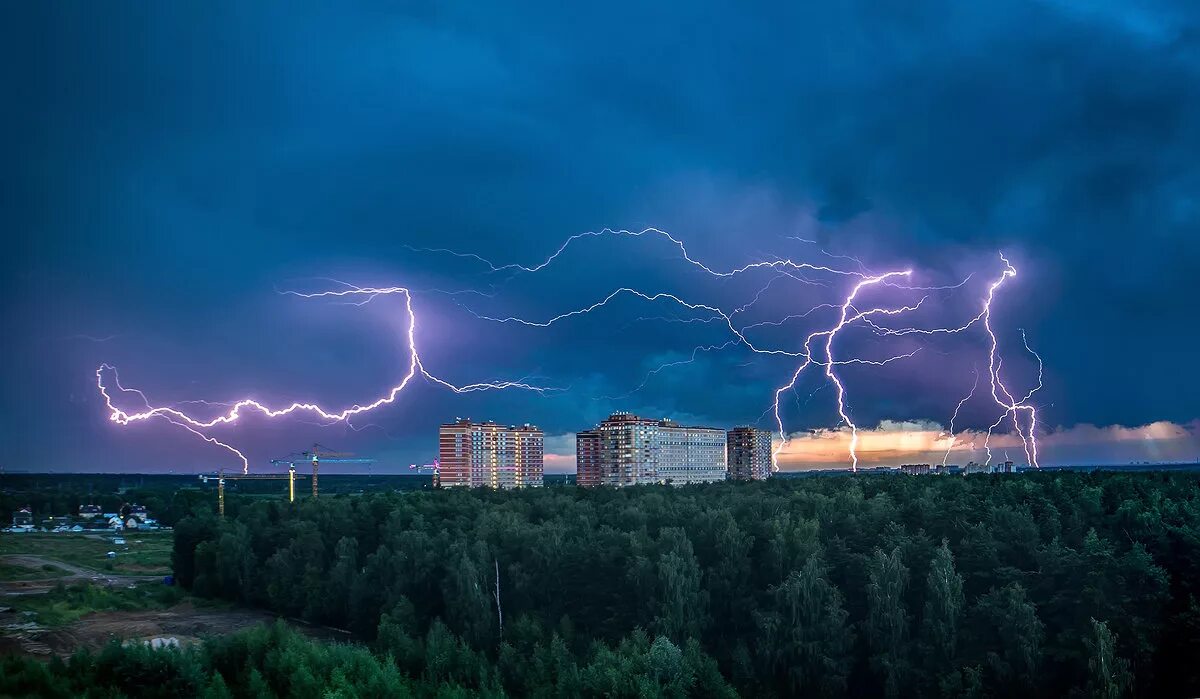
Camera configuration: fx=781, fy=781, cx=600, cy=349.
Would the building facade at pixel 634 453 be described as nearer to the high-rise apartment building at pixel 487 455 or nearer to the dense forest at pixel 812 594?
the high-rise apartment building at pixel 487 455

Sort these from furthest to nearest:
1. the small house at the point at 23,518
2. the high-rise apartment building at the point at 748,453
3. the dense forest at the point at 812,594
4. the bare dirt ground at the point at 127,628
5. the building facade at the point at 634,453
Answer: the high-rise apartment building at the point at 748,453, the building facade at the point at 634,453, the small house at the point at 23,518, the bare dirt ground at the point at 127,628, the dense forest at the point at 812,594

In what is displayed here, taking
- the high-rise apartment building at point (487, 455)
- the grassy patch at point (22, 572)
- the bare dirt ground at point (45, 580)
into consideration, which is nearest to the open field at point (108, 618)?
the bare dirt ground at point (45, 580)

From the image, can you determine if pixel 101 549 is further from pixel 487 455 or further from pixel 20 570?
pixel 487 455

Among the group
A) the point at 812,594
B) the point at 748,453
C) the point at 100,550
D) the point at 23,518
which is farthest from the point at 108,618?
the point at 748,453

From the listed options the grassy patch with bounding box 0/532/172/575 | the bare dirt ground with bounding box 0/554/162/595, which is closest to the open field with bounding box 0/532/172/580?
the grassy patch with bounding box 0/532/172/575

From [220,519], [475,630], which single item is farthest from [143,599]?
[475,630]

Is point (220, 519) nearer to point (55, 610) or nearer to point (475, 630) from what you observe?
point (55, 610)

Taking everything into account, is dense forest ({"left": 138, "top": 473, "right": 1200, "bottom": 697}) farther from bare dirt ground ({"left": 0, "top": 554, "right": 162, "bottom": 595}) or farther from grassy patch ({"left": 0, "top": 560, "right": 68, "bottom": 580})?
grassy patch ({"left": 0, "top": 560, "right": 68, "bottom": 580})
